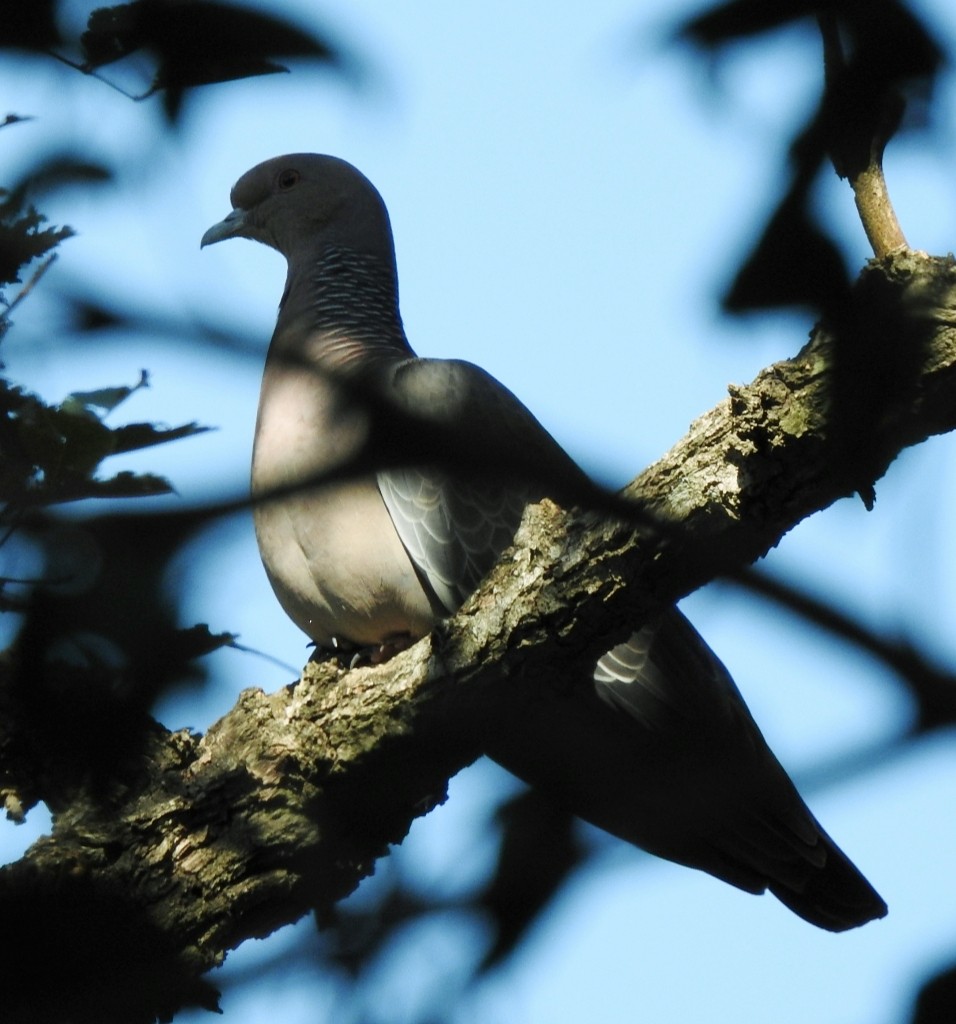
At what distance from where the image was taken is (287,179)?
5629mm

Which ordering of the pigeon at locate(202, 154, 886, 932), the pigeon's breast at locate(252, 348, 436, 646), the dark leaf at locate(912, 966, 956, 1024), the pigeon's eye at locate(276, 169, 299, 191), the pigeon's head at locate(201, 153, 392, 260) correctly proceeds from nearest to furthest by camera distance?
the dark leaf at locate(912, 966, 956, 1024) < the pigeon at locate(202, 154, 886, 932) < the pigeon's breast at locate(252, 348, 436, 646) < the pigeon's head at locate(201, 153, 392, 260) < the pigeon's eye at locate(276, 169, 299, 191)

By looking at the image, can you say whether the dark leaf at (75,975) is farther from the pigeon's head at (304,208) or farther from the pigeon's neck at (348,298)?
the pigeon's head at (304,208)

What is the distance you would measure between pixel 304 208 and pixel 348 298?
57 centimetres

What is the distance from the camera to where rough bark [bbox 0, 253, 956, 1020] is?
103 inches

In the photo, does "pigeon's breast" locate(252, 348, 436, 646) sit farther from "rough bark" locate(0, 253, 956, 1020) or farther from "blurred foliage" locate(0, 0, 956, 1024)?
"blurred foliage" locate(0, 0, 956, 1024)

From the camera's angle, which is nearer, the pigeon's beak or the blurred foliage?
the blurred foliage

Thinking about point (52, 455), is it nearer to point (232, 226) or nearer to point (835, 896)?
point (835, 896)

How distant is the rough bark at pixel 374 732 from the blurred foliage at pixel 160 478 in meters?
0.76

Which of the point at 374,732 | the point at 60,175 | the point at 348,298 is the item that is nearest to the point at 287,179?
the point at 348,298

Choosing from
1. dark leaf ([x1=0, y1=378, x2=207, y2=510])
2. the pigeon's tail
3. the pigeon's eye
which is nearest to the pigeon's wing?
the pigeon's tail

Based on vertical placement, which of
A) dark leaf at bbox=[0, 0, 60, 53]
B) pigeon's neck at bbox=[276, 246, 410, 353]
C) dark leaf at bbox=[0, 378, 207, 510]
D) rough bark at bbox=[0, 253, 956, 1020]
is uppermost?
pigeon's neck at bbox=[276, 246, 410, 353]

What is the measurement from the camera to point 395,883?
4.91ft

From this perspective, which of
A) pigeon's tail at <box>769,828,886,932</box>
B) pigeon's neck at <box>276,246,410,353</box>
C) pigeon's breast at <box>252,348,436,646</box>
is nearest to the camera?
pigeon's tail at <box>769,828,886,932</box>

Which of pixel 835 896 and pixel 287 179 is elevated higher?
pixel 287 179
